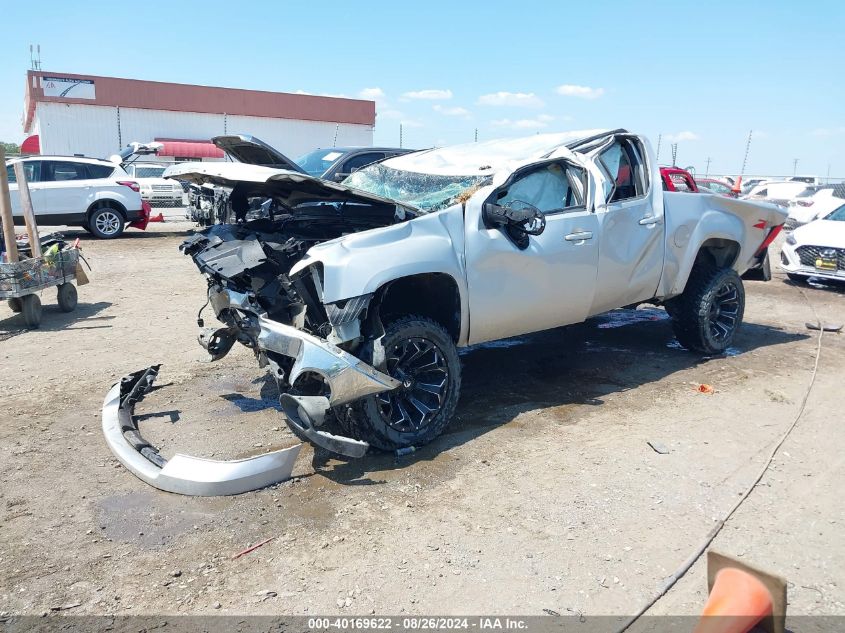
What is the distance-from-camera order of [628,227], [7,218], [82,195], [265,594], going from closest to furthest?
[265,594]
[628,227]
[7,218]
[82,195]

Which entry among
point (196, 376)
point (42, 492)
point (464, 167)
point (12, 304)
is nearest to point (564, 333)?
point (464, 167)

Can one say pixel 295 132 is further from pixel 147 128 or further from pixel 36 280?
pixel 36 280

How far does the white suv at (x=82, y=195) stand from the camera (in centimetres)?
1445

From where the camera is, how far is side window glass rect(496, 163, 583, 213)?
197 inches

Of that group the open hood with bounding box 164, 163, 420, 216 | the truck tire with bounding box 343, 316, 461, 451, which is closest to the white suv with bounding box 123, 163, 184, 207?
the open hood with bounding box 164, 163, 420, 216

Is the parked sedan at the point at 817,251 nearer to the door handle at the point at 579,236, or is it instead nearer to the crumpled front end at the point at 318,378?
the door handle at the point at 579,236

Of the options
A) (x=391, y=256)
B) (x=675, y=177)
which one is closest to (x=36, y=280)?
(x=391, y=256)

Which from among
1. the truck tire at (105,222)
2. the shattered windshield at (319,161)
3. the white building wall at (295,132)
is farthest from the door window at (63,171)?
the white building wall at (295,132)

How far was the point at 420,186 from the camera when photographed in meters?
5.24

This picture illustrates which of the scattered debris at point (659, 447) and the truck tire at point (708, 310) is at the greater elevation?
the truck tire at point (708, 310)

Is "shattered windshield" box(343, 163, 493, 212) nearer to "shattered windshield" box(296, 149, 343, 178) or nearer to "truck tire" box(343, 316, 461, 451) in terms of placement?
"truck tire" box(343, 316, 461, 451)

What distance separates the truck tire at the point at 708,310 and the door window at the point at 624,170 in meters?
1.24

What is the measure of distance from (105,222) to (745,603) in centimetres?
1529

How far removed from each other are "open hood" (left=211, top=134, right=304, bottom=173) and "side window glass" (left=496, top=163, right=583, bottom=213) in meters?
1.63
